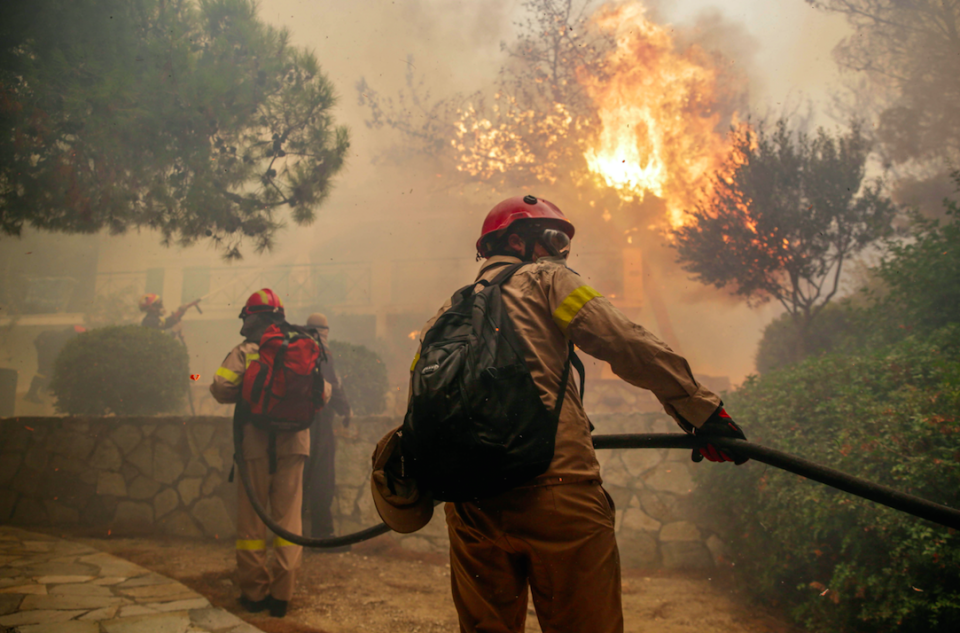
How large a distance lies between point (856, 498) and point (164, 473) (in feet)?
20.6

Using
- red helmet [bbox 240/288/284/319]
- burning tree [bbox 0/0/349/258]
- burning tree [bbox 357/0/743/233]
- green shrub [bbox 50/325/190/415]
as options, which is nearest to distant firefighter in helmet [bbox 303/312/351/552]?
red helmet [bbox 240/288/284/319]

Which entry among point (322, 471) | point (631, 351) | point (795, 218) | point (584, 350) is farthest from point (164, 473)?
point (795, 218)

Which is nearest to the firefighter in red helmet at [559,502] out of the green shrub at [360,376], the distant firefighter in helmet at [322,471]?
the distant firefighter in helmet at [322,471]

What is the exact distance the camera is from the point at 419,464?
1.46m

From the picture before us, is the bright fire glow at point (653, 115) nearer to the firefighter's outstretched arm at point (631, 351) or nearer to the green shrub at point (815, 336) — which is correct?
the green shrub at point (815, 336)

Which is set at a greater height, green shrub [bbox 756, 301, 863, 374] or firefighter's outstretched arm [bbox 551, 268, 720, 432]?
green shrub [bbox 756, 301, 863, 374]

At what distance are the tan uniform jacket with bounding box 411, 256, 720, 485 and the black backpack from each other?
71 mm

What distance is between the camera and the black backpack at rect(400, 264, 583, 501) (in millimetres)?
1393

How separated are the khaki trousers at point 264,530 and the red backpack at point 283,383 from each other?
0.30 meters

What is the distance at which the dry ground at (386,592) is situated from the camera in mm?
3467

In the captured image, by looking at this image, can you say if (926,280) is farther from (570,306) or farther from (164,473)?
(164,473)

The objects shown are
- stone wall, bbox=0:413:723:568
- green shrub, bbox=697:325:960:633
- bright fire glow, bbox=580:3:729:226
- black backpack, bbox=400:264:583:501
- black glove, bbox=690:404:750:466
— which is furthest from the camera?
bright fire glow, bbox=580:3:729:226

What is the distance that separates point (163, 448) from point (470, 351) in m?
5.66

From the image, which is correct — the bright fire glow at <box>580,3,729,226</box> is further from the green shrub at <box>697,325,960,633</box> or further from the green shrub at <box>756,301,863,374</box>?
A: the green shrub at <box>697,325,960,633</box>
